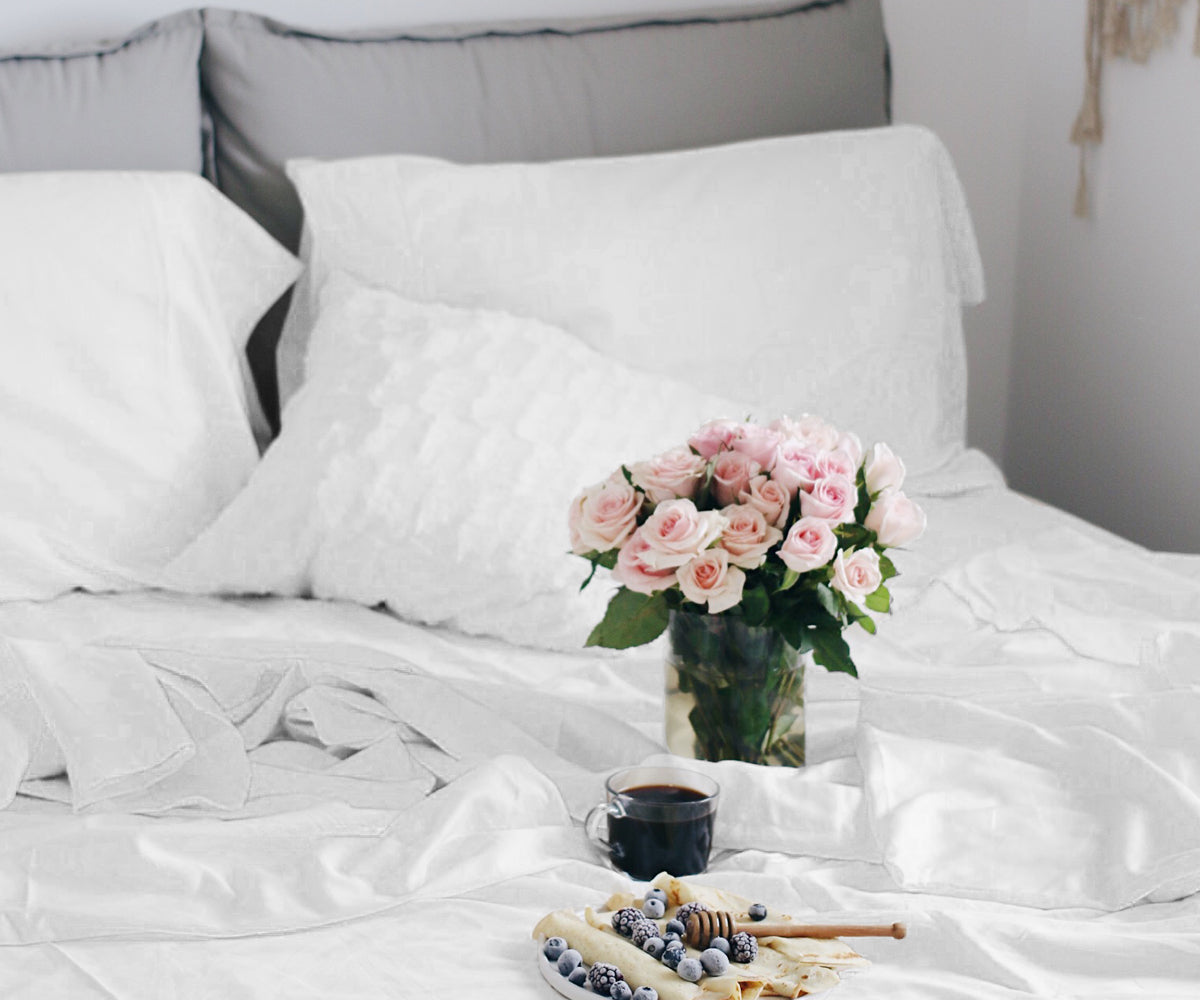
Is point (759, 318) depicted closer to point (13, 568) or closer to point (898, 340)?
point (898, 340)

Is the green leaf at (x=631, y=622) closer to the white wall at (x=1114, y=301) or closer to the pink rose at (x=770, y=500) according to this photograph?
the pink rose at (x=770, y=500)

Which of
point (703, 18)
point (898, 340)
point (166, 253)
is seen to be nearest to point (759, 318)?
point (898, 340)

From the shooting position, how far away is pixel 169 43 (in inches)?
64.6

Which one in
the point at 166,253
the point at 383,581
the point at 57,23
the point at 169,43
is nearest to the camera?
the point at 383,581

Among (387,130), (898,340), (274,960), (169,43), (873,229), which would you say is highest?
(169,43)

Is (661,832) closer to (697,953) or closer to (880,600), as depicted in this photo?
(697,953)

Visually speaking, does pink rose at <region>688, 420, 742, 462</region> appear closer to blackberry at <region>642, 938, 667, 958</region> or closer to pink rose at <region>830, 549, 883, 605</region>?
pink rose at <region>830, 549, 883, 605</region>

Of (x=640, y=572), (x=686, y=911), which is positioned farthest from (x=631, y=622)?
(x=686, y=911)

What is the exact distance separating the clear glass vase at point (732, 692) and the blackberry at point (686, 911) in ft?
0.81

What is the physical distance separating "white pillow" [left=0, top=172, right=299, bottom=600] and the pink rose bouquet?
1.97 feet

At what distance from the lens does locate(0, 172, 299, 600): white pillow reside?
1410mm

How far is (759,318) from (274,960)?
3.37ft

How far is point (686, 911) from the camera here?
0.83 meters

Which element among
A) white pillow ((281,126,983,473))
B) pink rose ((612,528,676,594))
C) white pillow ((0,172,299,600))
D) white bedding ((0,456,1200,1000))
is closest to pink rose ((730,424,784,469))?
pink rose ((612,528,676,594))
